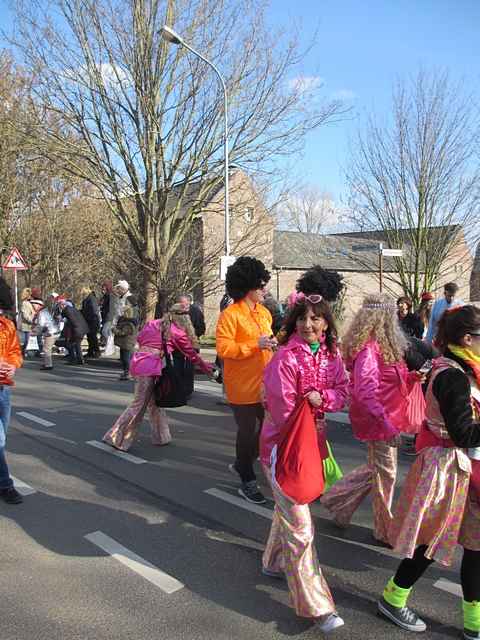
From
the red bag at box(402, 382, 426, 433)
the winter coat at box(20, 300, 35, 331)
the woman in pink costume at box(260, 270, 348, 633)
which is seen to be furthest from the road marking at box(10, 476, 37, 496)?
the winter coat at box(20, 300, 35, 331)

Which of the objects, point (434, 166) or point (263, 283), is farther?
point (434, 166)

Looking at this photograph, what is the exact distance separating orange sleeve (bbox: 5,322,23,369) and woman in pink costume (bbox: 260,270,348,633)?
7.79 ft

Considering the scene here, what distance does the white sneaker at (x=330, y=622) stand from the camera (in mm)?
2629

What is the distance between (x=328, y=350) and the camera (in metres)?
3.14

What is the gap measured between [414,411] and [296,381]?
132 cm

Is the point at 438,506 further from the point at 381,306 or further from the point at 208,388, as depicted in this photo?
the point at 208,388

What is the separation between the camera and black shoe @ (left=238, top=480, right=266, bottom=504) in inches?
173

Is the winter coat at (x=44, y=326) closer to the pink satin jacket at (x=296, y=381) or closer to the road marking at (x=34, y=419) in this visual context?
the road marking at (x=34, y=419)

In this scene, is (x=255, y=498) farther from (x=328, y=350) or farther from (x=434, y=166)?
(x=434, y=166)

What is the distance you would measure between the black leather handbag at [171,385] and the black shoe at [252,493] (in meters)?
1.56

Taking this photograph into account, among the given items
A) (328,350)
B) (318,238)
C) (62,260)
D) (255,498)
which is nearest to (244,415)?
(255,498)

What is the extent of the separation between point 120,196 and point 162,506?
11209 millimetres

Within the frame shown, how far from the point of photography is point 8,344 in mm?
4461

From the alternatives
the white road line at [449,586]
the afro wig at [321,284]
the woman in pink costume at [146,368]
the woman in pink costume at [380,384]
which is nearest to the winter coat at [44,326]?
the woman in pink costume at [146,368]
